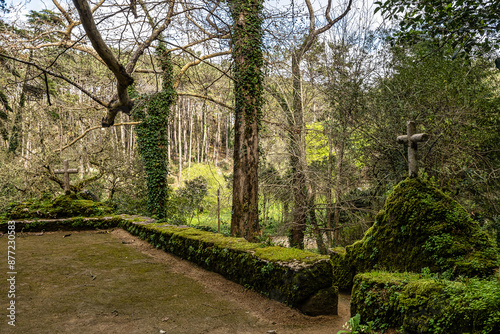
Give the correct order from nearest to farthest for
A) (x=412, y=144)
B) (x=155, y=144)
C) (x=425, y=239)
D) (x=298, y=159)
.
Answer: (x=425, y=239) → (x=412, y=144) → (x=298, y=159) → (x=155, y=144)

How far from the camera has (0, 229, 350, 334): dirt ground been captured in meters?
3.11

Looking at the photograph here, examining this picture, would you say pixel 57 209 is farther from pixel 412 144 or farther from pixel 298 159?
pixel 412 144

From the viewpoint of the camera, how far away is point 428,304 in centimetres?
232

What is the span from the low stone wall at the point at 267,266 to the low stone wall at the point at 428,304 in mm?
602

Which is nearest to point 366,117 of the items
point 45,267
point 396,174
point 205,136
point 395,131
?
point 395,131

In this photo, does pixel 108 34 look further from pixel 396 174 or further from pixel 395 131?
pixel 396 174

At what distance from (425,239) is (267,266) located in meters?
2.04

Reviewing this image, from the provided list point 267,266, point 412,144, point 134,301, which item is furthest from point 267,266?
point 412,144

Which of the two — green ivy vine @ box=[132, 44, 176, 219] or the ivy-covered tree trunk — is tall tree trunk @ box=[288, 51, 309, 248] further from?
green ivy vine @ box=[132, 44, 176, 219]

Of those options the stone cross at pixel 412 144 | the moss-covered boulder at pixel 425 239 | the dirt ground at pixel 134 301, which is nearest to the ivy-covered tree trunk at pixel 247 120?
the dirt ground at pixel 134 301

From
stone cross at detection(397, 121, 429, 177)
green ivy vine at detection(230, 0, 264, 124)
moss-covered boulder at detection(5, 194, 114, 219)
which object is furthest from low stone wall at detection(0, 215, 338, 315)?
moss-covered boulder at detection(5, 194, 114, 219)

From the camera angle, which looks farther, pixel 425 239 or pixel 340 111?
pixel 340 111

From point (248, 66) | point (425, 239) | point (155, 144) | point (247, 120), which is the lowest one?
point (425, 239)

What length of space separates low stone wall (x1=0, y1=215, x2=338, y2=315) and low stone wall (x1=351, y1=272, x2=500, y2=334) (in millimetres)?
602
